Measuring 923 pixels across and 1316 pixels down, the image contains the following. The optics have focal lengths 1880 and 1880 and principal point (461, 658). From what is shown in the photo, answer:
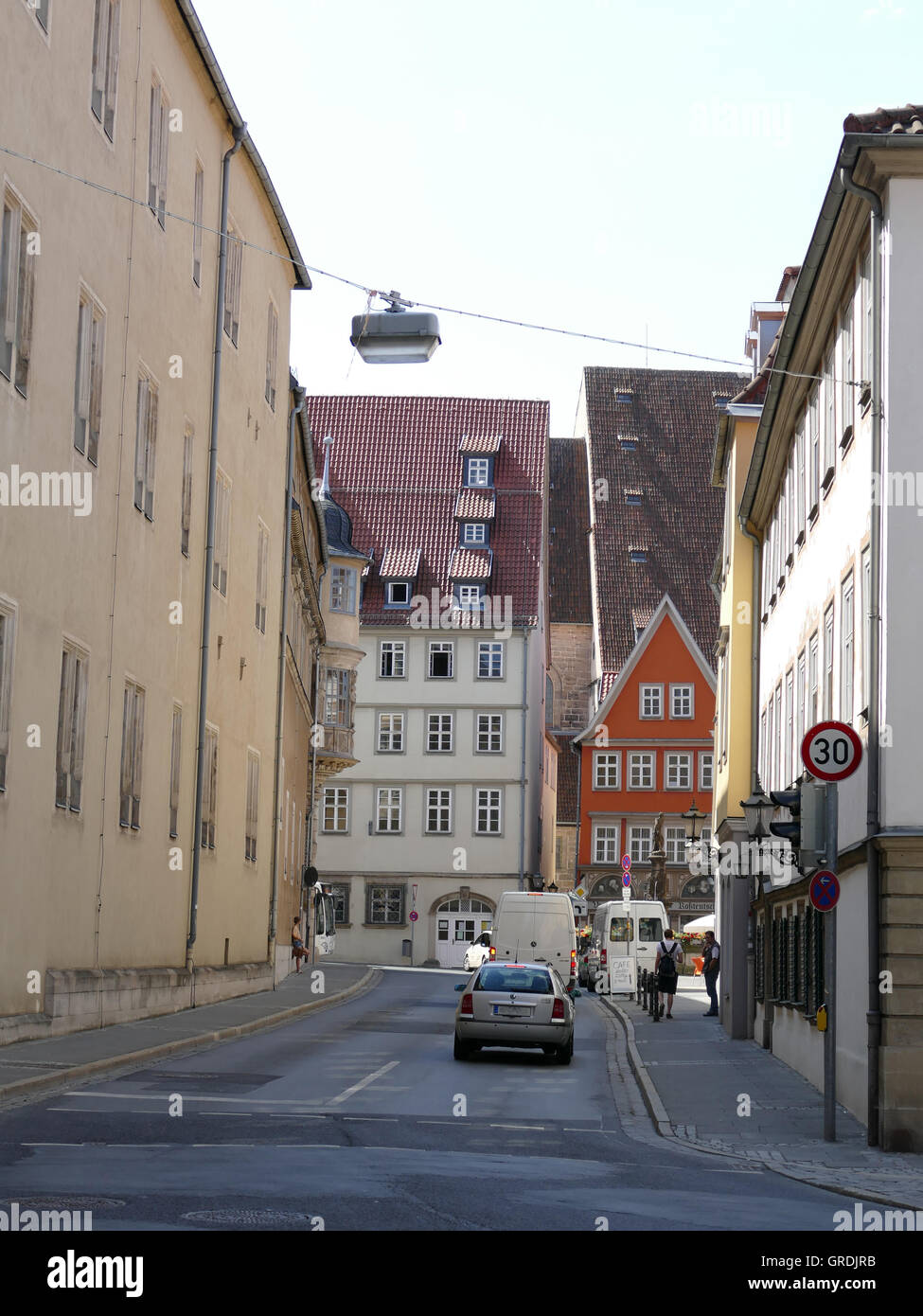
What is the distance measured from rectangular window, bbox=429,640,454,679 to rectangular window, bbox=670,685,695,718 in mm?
10797

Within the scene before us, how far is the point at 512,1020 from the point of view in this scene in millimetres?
24797

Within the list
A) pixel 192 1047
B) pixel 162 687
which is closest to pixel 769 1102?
pixel 192 1047

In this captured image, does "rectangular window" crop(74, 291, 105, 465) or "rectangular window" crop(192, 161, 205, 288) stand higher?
"rectangular window" crop(192, 161, 205, 288)

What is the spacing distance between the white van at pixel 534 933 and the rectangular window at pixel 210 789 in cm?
888

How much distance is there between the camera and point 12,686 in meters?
20.0

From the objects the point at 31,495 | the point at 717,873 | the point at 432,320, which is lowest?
the point at 717,873

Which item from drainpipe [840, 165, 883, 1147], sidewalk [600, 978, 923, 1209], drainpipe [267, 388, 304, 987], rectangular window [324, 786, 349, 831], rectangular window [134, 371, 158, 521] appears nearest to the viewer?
sidewalk [600, 978, 923, 1209]

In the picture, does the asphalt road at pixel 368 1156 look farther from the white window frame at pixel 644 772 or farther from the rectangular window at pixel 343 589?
the white window frame at pixel 644 772

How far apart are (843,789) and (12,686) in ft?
28.7

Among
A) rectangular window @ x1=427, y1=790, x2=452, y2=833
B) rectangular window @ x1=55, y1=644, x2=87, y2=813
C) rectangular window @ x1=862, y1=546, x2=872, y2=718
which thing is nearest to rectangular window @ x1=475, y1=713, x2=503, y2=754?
rectangular window @ x1=427, y1=790, x2=452, y2=833

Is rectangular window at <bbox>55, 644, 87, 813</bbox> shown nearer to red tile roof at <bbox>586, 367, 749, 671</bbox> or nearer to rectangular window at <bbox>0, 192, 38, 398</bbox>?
rectangular window at <bbox>0, 192, 38, 398</bbox>

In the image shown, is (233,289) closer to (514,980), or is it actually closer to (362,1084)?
(514,980)

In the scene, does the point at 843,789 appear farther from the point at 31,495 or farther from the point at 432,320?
the point at 31,495

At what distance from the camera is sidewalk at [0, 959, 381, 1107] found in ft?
56.0
